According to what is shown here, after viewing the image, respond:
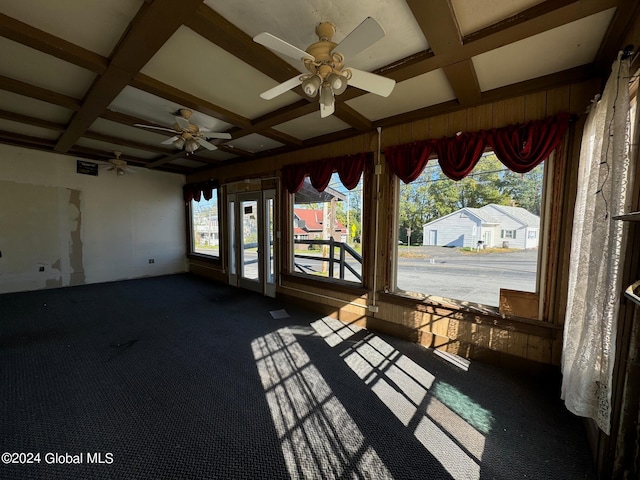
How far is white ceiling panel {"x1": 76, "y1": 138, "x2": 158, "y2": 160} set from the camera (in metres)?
4.31

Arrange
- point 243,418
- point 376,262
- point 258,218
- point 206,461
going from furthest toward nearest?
point 258,218, point 376,262, point 243,418, point 206,461

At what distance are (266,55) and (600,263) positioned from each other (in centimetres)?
251

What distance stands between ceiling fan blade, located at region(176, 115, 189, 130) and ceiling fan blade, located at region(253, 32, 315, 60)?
1.87m

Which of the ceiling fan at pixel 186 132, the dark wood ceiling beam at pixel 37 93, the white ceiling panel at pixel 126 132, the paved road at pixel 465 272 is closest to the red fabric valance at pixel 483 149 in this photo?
the paved road at pixel 465 272

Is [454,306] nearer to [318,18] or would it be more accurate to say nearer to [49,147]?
[318,18]

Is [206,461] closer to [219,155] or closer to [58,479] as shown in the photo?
[58,479]

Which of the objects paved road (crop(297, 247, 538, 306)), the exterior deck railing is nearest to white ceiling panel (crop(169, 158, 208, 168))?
the exterior deck railing

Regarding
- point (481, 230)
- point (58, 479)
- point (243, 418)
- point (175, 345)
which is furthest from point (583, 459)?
point (175, 345)

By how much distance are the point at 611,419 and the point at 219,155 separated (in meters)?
5.68

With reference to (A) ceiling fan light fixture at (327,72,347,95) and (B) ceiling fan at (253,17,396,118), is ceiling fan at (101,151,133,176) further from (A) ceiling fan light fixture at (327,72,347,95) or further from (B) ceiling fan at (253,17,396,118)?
(A) ceiling fan light fixture at (327,72,347,95)

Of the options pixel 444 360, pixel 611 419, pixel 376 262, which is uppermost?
pixel 376 262

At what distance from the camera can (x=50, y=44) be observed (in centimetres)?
181

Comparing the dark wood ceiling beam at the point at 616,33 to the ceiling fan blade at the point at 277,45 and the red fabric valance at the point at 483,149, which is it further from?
the ceiling fan blade at the point at 277,45

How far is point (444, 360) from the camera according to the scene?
261cm
